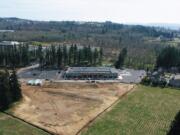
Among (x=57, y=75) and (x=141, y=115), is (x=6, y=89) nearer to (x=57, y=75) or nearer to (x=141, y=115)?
(x=141, y=115)

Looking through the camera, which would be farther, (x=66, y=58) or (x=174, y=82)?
(x=66, y=58)

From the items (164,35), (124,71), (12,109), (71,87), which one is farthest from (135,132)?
(164,35)

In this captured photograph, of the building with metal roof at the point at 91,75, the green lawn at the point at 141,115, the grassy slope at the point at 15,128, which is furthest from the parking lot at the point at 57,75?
the grassy slope at the point at 15,128

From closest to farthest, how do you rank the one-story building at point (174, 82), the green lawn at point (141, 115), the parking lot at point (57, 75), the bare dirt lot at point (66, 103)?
the green lawn at point (141, 115) < the bare dirt lot at point (66, 103) < the one-story building at point (174, 82) < the parking lot at point (57, 75)

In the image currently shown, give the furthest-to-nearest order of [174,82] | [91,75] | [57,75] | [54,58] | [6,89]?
[54,58] < [57,75] < [91,75] < [174,82] < [6,89]

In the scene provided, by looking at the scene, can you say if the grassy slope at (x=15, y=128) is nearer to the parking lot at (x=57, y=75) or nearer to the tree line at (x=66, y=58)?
the parking lot at (x=57, y=75)

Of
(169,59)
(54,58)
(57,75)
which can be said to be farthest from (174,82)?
(54,58)
